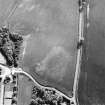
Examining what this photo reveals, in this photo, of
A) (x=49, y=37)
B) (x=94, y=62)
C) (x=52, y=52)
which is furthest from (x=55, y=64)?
(x=94, y=62)

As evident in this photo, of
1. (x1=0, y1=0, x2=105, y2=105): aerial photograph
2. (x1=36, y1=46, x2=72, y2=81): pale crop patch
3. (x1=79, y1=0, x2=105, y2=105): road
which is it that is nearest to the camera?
(x1=79, y1=0, x2=105, y2=105): road

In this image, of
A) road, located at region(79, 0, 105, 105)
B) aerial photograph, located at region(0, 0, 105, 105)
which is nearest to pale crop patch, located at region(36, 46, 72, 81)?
aerial photograph, located at region(0, 0, 105, 105)

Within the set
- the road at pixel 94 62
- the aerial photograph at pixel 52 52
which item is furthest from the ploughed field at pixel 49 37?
the road at pixel 94 62

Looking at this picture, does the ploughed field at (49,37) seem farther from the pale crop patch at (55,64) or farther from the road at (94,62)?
the road at (94,62)

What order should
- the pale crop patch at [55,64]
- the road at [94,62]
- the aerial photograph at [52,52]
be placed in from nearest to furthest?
the road at [94,62], the aerial photograph at [52,52], the pale crop patch at [55,64]

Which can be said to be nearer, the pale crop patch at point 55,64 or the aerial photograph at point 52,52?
the aerial photograph at point 52,52

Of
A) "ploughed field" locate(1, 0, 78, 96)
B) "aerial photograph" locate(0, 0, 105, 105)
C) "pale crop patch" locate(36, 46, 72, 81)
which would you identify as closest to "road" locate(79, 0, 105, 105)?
"aerial photograph" locate(0, 0, 105, 105)

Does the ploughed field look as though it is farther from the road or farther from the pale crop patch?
the road

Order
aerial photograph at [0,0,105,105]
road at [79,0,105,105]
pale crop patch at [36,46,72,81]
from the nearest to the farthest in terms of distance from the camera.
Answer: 1. road at [79,0,105,105]
2. aerial photograph at [0,0,105,105]
3. pale crop patch at [36,46,72,81]

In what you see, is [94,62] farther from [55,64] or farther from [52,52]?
[52,52]

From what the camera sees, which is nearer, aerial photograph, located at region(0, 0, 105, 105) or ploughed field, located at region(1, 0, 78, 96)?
aerial photograph, located at region(0, 0, 105, 105)
